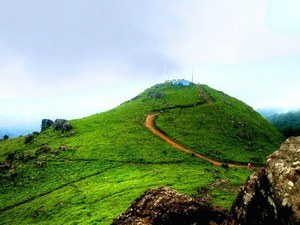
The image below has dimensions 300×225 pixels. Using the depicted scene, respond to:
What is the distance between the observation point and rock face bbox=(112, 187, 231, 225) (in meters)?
21.4

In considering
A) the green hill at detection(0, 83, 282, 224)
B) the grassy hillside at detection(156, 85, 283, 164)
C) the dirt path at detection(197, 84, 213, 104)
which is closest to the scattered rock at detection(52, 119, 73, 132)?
the green hill at detection(0, 83, 282, 224)

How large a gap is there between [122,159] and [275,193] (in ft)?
294

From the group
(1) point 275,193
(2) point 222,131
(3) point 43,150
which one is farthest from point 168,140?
(1) point 275,193

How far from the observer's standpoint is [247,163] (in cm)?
10262

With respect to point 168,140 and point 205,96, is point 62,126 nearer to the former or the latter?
point 168,140

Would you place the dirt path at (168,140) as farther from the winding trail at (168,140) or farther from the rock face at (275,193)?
the rock face at (275,193)

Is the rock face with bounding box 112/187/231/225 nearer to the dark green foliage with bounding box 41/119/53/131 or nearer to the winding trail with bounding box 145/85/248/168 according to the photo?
the winding trail with bounding box 145/85/248/168

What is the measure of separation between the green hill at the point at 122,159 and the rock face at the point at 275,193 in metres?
37.4

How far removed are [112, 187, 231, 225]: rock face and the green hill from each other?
33.0m

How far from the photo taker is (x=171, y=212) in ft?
70.7

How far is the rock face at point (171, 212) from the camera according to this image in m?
21.4

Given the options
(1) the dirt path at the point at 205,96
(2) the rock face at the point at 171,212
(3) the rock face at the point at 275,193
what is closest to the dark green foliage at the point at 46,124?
(1) the dirt path at the point at 205,96

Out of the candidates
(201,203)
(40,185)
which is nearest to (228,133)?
(40,185)

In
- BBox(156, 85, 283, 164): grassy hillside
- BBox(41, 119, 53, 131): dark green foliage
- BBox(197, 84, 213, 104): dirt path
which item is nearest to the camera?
BBox(156, 85, 283, 164): grassy hillside
